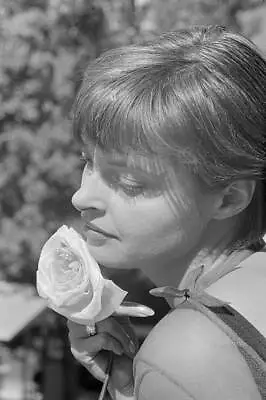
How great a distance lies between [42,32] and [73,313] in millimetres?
1972

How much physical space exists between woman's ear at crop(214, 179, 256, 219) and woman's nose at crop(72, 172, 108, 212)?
0.58ft

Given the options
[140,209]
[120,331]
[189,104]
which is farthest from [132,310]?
[189,104]

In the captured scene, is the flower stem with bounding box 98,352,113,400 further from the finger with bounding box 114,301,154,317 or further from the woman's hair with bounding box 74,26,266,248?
the woman's hair with bounding box 74,26,266,248

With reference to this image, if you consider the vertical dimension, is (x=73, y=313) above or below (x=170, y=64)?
below

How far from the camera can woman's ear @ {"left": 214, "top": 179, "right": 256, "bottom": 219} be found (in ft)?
3.37

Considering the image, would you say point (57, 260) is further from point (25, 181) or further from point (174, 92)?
point (25, 181)

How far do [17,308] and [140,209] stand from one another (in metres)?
2.14

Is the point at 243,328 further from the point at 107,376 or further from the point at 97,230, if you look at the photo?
the point at 107,376

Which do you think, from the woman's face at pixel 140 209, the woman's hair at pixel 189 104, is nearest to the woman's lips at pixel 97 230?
the woman's face at pixel 140 209

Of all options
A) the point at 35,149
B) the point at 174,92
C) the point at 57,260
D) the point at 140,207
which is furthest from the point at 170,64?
the point at 35,149

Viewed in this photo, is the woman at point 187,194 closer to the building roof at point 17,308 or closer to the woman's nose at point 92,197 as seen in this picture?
the woman's nose at point 92,197

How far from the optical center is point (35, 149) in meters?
2.82

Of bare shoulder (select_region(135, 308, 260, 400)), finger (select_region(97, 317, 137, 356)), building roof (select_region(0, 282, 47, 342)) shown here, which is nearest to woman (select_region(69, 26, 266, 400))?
bare shoulder (select_region(135, 308, 260, 400))

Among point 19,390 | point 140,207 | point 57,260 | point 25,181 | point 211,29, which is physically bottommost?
point 19,390
